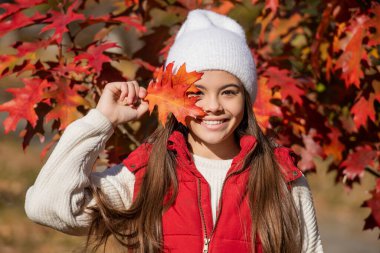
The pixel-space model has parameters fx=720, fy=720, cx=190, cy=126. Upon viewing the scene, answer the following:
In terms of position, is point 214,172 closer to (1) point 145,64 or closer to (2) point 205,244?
(2) point 205,244

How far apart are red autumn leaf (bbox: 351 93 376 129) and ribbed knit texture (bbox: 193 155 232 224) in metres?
0.98

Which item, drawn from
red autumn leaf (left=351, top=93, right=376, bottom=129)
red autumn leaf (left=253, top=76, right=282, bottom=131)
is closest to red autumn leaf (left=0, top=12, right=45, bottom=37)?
red autumn leaf (left=253, top=76, right=282, bottom=131)

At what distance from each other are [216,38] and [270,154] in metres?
0.50

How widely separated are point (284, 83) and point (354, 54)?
367mm

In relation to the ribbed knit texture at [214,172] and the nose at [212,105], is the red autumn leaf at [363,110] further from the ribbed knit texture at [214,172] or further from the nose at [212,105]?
the nose at [212,105]

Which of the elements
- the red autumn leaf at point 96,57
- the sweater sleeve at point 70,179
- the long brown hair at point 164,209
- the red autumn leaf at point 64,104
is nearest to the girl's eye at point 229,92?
the long brown hair at point 164,209

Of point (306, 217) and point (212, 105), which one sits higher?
point (212, 105)

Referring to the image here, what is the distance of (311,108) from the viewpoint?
364cm

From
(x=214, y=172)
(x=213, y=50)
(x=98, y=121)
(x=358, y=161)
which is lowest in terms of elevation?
(x=358, y=161)

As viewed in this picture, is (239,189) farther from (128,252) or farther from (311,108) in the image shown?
(311,108)

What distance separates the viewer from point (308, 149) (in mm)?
3615

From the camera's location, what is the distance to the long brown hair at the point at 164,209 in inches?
101

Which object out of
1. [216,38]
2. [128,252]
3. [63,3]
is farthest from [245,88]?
[63,3]

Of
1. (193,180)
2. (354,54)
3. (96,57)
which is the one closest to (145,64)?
(96,57)
